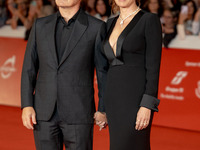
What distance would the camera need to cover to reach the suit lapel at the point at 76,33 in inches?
84.1

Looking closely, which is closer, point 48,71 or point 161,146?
point 48,71

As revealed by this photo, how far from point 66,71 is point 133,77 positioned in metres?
0.39

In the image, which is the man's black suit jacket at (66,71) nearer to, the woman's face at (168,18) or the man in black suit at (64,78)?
the man in black suit at (64,78)

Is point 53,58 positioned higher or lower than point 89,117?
higher

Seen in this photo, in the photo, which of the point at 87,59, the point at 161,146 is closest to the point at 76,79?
the point at 87,59

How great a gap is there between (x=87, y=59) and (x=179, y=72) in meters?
3.22

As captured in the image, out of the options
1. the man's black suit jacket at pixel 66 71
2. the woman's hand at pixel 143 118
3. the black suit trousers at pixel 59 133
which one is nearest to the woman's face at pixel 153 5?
the man's black suit jacket at pixel 66 71

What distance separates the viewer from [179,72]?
518 cm

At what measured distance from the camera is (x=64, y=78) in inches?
85.0

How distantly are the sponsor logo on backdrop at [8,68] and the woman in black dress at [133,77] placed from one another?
4539mm

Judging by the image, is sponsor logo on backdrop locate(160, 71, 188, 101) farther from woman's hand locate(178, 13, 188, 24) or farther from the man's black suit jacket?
the man's black suit jacket

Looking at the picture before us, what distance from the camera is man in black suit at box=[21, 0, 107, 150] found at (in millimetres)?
2156

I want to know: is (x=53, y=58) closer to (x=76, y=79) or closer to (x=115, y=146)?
(x=76, y=79)

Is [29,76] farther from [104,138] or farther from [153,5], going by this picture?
[153,5]
